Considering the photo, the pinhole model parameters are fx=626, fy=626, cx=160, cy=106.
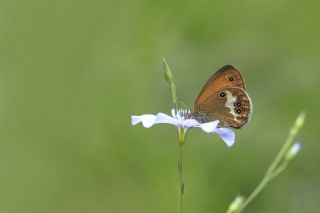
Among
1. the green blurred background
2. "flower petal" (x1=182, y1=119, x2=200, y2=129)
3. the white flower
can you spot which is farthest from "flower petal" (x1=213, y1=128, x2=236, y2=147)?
the green blurred background

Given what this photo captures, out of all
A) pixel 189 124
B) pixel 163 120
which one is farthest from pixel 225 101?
pixel 163 120

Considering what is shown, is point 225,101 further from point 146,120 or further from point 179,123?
point 146,120

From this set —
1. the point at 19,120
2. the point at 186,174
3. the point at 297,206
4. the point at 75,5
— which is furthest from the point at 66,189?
the point at 75,5

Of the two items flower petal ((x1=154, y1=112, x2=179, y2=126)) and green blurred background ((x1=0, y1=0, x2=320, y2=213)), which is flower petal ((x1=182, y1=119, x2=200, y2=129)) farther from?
green blurred background ((x1=0, y1=0, x2=320, y2=213))

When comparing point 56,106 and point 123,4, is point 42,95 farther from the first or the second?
point 123,4

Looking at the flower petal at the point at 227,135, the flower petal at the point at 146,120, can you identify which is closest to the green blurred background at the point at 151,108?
the flower petal at the point at 227,135

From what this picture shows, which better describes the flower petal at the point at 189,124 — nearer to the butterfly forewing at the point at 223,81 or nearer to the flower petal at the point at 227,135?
the flower petal at the point at 227,135
